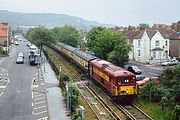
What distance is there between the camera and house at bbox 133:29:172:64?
241ft

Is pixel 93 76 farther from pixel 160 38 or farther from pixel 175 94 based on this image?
pixel 160 38

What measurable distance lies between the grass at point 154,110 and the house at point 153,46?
131ft

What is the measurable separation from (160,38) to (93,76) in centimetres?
3420

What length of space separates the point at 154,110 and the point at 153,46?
4451 cm

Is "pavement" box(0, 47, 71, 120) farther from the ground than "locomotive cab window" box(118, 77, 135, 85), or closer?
closer

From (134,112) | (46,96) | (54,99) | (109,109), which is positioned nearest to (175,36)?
(46,96)

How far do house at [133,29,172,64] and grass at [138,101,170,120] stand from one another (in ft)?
131

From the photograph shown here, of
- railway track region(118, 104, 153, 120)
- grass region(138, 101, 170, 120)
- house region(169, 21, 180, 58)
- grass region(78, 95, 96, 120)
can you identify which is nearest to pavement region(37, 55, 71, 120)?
grass region(78, 95, 96, 120)

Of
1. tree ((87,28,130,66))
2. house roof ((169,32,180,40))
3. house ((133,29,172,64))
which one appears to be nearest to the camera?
tree ((87,28,130,66))

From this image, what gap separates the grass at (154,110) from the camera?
1123 inches

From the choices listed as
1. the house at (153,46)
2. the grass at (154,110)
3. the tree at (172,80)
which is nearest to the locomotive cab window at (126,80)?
the grass at (154,110)

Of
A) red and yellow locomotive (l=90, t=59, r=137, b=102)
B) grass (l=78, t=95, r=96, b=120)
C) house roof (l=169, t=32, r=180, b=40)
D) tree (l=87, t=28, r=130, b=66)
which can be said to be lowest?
grass (l=78, t=95, r=96, b=120)

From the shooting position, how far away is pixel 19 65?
65.5 m

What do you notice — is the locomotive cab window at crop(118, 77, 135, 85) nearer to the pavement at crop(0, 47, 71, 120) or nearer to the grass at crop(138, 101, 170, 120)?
the grass at crop(138, 101, 170, 120)
